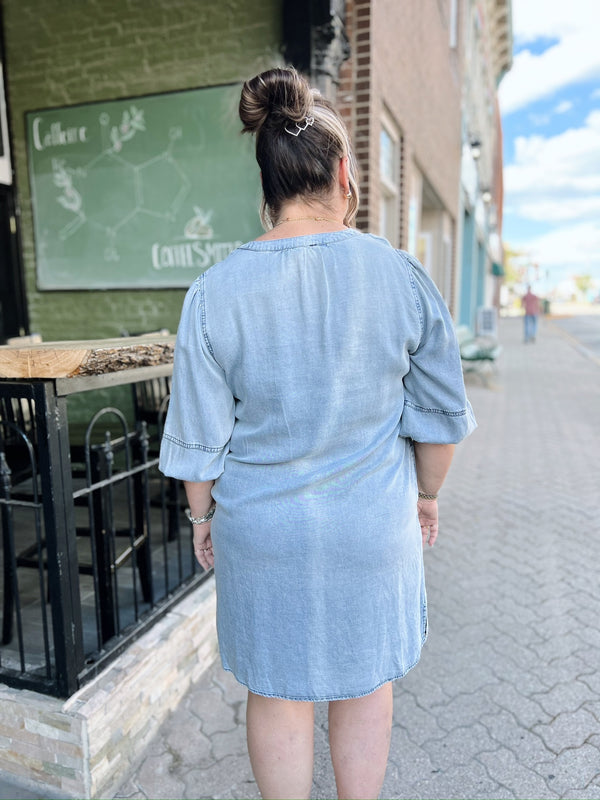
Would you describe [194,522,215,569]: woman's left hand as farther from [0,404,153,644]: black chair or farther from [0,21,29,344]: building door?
[0,21,29,344]: building door

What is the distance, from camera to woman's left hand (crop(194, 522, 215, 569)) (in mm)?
1613

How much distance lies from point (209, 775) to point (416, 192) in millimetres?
7360

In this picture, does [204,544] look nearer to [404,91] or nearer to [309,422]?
[309,422]

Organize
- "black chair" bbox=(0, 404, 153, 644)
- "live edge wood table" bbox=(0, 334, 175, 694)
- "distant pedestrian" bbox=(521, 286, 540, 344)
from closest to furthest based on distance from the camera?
"live edge wood table" bbox=(0, 334, 175, 694) → "black chair" bbox=(0, 404, 153, 644) → "distant pedestrian" bbox=(521, 286, 540, 344)

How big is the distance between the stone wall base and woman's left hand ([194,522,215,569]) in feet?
2.18

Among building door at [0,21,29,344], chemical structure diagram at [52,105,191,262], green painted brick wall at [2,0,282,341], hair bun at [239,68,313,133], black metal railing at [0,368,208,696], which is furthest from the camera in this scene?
building door at [0,21,29,344]

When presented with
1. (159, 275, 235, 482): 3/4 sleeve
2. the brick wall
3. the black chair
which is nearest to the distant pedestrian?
the brick wall

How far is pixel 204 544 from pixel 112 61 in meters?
4.50

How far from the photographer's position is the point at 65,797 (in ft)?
6.31

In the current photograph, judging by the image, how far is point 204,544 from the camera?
1.65m

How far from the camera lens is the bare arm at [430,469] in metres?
1.51

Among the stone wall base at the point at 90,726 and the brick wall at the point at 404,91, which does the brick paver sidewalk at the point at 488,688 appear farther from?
the brick wall at the point at 404,91

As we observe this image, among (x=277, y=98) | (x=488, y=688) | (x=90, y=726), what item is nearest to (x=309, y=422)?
(x=277, y=98)

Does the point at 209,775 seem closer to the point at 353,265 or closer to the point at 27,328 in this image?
the point at 353,265
